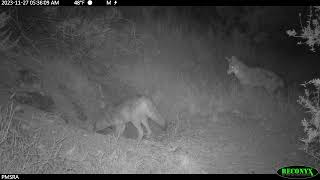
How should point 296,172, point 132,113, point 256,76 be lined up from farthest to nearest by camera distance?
point 256,76 < point 132,113 < point 296,172

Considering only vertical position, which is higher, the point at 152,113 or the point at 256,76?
the point at 256,76

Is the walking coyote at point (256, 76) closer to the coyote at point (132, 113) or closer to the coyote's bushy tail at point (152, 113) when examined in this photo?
the coyote's bushy tail at point (152, 113)

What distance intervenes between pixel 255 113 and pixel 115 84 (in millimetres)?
5925

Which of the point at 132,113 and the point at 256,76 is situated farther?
the point at 256,76

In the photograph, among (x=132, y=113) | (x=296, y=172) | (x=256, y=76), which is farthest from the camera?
(x=256, y=76)

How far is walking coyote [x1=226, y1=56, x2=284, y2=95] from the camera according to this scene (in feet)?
46.8

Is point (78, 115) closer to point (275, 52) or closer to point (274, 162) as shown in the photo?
point (274, 162)

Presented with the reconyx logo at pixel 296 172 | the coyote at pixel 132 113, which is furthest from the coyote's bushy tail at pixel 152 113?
the reconyx logo at pixel 296 172

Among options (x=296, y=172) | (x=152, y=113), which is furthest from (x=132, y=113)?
(x=296, y=172)

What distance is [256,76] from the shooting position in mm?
14516

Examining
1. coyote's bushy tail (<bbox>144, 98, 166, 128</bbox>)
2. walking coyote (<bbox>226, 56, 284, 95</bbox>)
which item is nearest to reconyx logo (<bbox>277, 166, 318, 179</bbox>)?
coyote's bushy tail (<bbox>144, 98, 166, 128</bbox>)

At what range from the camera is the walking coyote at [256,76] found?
14.3 meters

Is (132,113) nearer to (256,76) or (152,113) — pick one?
(152,113)

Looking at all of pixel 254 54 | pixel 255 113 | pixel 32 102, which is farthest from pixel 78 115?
pixel 254 54
